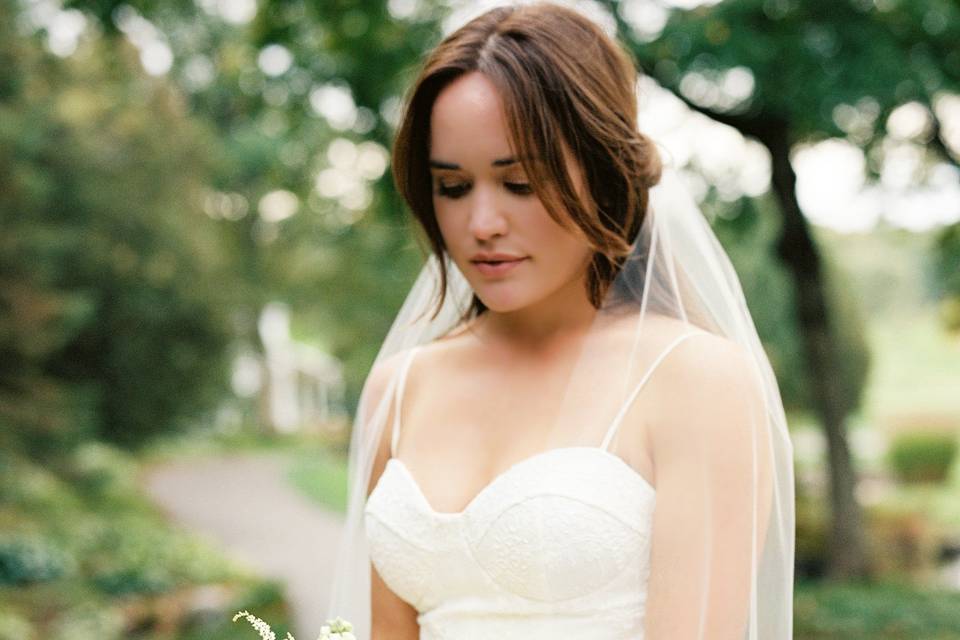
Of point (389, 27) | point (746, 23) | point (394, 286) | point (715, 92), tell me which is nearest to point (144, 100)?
point (394, 286)

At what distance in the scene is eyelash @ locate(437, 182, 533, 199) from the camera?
2.09 metres

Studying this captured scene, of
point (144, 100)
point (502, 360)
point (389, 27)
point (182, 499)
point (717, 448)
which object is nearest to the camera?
point (717, 448)

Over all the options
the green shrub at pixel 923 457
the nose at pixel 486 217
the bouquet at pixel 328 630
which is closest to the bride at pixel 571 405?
the nose at pixel 486 217

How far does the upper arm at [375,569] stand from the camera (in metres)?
2.38

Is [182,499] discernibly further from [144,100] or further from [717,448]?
[717,448]

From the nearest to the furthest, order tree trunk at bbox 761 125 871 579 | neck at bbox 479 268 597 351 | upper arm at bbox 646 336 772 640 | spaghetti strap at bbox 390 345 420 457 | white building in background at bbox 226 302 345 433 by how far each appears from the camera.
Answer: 1. upper arm at bbox 646 336 772 640
2. neck at bbox 479 268 597 351
3. spaghetti strap at bbox 390 345 420 457
4. tree trunk at bbox 761 125 871 579
5. white building in background at bbox 226 302 345 433

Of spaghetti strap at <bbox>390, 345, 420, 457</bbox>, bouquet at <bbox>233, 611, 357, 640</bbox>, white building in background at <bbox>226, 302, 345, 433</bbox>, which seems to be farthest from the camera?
white building in background at <bbox>226, 302, 345, 433</bbox>

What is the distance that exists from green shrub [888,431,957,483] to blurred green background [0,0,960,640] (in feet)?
0.17

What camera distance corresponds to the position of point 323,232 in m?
20.3

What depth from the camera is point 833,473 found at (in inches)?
457

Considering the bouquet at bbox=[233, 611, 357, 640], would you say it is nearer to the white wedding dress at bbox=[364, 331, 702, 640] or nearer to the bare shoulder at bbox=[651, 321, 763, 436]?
the white wedding dress at bbox=[364, 331, 702, 640]

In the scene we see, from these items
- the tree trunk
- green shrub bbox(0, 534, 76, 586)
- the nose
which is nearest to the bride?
the nose

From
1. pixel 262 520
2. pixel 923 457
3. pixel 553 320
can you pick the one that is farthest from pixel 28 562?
pixel 923 457

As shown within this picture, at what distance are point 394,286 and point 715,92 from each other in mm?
10727
